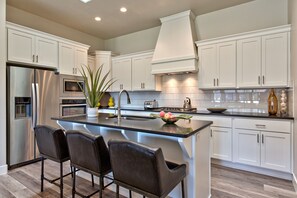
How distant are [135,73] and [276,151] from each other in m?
3.44

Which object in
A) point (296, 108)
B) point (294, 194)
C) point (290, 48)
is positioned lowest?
point (294, 194)

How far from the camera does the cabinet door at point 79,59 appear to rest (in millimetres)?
4184

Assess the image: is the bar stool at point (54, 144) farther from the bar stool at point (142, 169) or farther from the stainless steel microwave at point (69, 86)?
the stainless steel microwave at point (69, 86)

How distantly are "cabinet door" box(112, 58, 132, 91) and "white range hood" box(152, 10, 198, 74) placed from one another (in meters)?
0.98

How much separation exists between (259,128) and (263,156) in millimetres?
449

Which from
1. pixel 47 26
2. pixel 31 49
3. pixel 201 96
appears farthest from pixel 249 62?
pixel 47 26

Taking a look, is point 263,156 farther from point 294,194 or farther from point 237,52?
point 237,52

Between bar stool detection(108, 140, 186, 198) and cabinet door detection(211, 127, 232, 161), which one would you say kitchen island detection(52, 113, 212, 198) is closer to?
bar stool detection(108, 140, 186, 198)

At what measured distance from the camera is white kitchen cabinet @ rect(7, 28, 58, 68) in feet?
9.96

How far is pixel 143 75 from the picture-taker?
14.8ft

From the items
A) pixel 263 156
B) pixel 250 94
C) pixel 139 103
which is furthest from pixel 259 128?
pixel 139 103

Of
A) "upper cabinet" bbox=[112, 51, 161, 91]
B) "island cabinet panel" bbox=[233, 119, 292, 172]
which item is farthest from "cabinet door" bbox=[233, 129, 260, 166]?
"upper cabinet" bbox=[112, 51, 161, 91]

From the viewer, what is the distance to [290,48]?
2750mm

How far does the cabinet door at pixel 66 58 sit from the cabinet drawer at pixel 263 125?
3.72 metres
